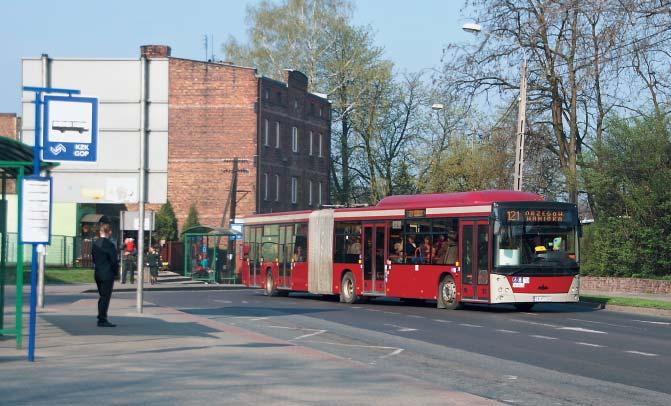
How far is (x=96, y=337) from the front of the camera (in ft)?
58.3

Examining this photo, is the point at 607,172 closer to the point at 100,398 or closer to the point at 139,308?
the point at 139,308

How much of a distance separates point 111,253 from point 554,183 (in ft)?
107

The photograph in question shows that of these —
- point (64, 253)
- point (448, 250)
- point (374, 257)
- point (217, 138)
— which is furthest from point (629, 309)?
point (217, 138)

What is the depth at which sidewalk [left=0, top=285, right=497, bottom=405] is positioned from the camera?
11.1m

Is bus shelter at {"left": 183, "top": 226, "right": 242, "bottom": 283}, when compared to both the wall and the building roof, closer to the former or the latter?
the wall

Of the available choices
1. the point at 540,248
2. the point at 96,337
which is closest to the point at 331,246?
the point at 540,248

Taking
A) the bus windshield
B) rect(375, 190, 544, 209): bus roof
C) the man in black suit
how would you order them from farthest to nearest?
rect(375, 190, 544, 209): bus roof, the bus windshield, the man in black suit

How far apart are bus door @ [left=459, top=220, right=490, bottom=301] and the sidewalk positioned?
10682mm

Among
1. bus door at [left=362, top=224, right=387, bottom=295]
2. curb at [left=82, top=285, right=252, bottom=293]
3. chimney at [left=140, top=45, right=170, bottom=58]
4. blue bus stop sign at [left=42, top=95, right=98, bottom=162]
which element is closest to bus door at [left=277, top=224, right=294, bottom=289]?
bus door at [left=362, top=224, right=387, bottom=295]

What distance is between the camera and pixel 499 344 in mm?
19391

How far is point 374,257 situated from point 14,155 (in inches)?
702

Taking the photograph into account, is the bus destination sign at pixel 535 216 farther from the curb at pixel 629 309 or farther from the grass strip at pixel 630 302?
the grass strip at pixel 630 302

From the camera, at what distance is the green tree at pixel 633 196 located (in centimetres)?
4000

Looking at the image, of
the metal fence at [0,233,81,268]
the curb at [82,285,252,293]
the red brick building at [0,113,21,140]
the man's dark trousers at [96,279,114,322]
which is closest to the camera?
the man's dark trousers at [96,279,114,322]
